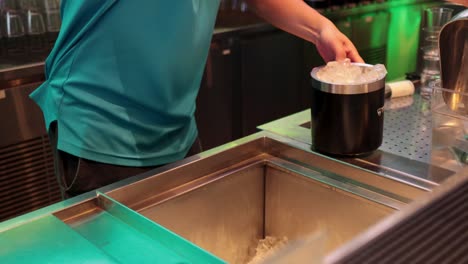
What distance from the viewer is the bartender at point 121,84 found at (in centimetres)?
105

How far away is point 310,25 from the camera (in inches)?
50.2

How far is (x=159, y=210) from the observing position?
0.97 m

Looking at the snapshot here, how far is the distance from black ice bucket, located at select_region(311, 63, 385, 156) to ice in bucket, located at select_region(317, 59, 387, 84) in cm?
1

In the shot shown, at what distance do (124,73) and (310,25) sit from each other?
45 cm

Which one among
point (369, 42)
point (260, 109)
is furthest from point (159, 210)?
point (369, 42)

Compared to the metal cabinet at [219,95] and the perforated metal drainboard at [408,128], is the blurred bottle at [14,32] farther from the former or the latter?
the perforated metal drainboard at [408,128]

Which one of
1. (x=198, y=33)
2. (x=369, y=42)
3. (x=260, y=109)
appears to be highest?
(x=198, y=33)

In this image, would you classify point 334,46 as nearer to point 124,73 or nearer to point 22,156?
point 124,73

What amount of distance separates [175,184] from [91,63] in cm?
29

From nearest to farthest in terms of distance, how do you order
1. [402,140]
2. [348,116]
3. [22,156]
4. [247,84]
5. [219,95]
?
1. [348,116]
2. [402,140]
3. [22,156]
4. [219,95]
5. [247,84]

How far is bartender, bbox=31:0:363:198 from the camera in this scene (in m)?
1.05

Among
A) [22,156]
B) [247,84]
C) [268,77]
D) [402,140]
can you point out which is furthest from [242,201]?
[268,77]

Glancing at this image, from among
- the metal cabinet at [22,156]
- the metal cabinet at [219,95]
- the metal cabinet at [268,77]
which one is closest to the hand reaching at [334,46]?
the metal cabinet at [22,156]

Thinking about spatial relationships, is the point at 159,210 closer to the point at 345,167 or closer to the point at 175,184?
the point at 175,184
